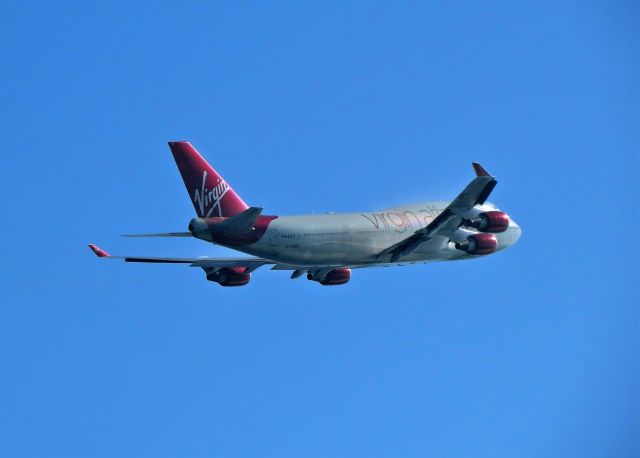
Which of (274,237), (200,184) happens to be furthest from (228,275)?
(200,184)

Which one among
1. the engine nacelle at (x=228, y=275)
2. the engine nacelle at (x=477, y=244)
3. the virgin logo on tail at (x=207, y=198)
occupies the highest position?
the virgin logo on tail at (x=207, y=198)

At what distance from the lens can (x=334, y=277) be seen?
344 ft

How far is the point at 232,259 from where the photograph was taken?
3967 inches

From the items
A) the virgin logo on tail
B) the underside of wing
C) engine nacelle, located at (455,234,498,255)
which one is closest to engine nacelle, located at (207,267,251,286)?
the underside of wing

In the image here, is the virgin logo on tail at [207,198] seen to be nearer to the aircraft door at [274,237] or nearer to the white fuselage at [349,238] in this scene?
the white fuselage at [349,238]

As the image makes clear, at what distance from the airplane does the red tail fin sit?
7cm

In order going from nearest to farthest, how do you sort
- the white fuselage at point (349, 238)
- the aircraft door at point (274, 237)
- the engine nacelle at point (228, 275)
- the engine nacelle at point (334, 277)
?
the aircraft door at point (274, 237), the white fuselage at point (349, 238), the engine nacelle at point (228, 275), the engine nacelle at point (334, 277)

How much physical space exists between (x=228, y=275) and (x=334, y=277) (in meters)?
8.43

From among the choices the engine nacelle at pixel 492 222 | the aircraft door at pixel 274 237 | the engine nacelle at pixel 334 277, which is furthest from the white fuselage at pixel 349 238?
the engine nacelle at pixel 334 277

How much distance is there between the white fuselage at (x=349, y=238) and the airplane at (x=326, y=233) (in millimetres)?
72

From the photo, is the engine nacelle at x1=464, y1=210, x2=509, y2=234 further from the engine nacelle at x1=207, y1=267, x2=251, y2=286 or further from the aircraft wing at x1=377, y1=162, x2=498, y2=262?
the engine nacelle at x1=207, y1=267, x2=251, y2=286

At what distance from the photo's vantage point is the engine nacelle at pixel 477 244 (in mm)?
102250

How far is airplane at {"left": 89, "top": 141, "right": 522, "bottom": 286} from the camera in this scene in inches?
3711

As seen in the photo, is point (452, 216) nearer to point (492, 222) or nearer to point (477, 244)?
point (492, 222)
